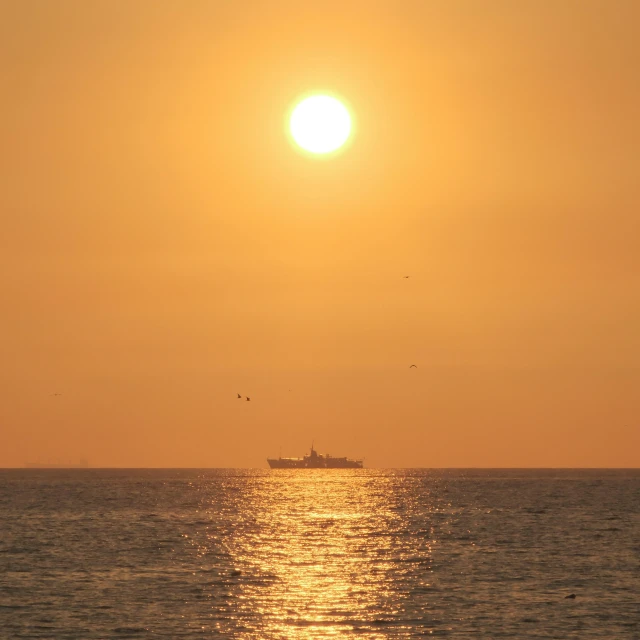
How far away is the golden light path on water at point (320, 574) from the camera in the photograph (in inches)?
2414

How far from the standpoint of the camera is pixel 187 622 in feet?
201

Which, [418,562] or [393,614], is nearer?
[393,614]

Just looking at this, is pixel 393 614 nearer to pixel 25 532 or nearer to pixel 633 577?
pixel 633 577

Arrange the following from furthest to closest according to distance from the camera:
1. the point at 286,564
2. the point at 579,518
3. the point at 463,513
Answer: the point at 463,513 → the point at 579,518 → the point at 286,564

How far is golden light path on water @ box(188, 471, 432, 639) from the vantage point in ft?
201

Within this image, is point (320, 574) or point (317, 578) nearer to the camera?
point (317, 578)

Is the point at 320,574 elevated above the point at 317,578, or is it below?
above

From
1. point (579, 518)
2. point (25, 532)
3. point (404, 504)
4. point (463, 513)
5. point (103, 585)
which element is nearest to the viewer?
point (103, 585)

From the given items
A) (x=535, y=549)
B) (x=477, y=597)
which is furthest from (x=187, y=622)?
(x=535, y=549)

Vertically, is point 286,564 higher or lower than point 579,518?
lower

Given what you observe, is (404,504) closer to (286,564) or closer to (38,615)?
(286,564)

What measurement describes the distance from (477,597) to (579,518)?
8442 cm

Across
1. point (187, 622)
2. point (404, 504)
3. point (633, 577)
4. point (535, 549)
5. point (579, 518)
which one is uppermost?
point (404, 504)

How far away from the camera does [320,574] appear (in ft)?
268
